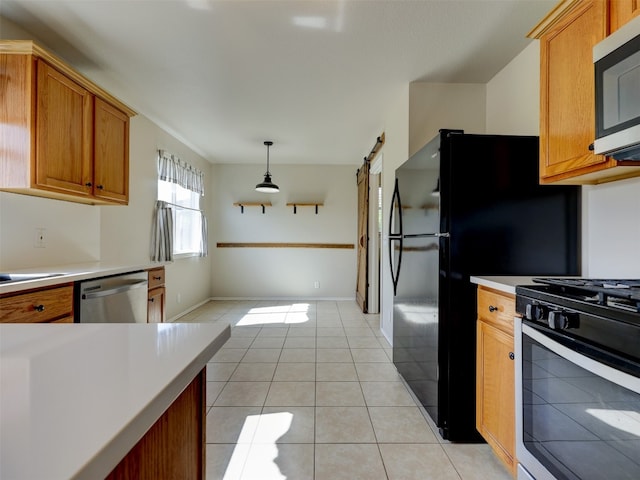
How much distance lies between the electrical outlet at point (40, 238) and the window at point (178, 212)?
1410 millimetres

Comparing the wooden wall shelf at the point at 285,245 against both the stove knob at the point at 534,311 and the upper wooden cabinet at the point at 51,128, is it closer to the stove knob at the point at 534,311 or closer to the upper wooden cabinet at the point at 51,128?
the upper wooden cabinet at the point at 51,128

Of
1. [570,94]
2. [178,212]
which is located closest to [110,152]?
[178,212]

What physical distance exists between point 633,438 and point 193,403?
1.17 meters

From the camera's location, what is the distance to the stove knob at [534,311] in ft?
3.90

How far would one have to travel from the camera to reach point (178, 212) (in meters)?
4.56

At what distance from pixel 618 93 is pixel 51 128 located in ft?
9.54

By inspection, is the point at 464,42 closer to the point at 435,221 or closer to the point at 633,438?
the point at 435,221

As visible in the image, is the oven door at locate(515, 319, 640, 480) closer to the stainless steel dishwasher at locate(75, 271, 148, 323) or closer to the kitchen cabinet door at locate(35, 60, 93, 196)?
the stainless steel dishwasher at locate(75, 271, 148, 323)

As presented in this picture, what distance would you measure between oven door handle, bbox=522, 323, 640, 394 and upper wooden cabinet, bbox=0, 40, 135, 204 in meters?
2.70

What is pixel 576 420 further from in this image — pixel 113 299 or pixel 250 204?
pixel 250 204

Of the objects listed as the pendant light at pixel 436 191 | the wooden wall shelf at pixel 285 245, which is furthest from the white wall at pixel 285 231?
the pendant light at pixel 436 191

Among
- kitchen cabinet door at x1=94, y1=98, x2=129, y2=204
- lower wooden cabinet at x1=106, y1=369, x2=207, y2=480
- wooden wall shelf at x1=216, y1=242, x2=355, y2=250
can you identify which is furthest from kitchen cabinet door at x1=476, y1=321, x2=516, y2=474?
wooden wall shelf at x1=216, y1=242, x2=355, y2=250

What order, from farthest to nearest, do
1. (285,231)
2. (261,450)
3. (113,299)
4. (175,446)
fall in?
(285,231) → (113,299) → (261,450) → (175,446)

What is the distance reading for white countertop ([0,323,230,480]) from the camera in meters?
0.34
